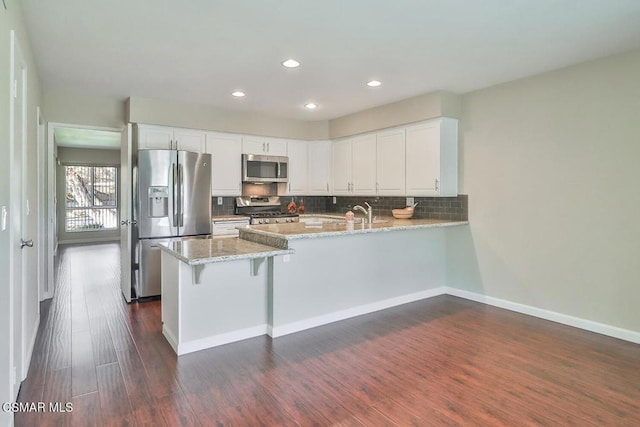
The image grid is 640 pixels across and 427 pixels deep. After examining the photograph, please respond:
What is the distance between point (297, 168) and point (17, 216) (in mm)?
4186

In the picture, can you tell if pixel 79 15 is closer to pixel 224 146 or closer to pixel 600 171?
pixel 224 146

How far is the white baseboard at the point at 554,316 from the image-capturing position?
3348 mm

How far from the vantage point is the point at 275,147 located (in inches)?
232

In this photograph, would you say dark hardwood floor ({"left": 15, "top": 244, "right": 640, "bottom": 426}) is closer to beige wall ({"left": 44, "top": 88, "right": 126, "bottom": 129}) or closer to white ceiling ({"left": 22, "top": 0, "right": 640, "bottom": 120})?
beige wall ({"left": 44, "top": 88, "right": 126, "bottom": 129})

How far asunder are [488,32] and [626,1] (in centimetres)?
82

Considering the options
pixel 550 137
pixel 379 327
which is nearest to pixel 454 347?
pixel 379 327

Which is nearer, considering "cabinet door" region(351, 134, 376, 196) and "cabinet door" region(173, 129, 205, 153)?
"cabinet door" region(173, 129, 205, 153)

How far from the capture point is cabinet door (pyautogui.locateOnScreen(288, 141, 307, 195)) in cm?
609

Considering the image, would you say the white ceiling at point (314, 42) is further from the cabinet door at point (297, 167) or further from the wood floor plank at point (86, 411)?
the wood floor plank at point (86, 411)

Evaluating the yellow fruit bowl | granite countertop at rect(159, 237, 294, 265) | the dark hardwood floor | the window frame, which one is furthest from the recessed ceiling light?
the window frame

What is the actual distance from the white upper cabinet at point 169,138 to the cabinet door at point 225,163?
0.15 meters

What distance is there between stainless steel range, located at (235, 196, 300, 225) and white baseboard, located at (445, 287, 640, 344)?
8.21 feet

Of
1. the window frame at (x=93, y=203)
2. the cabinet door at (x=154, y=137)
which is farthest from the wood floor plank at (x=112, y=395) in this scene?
the window frame at (x=93, y=203)
